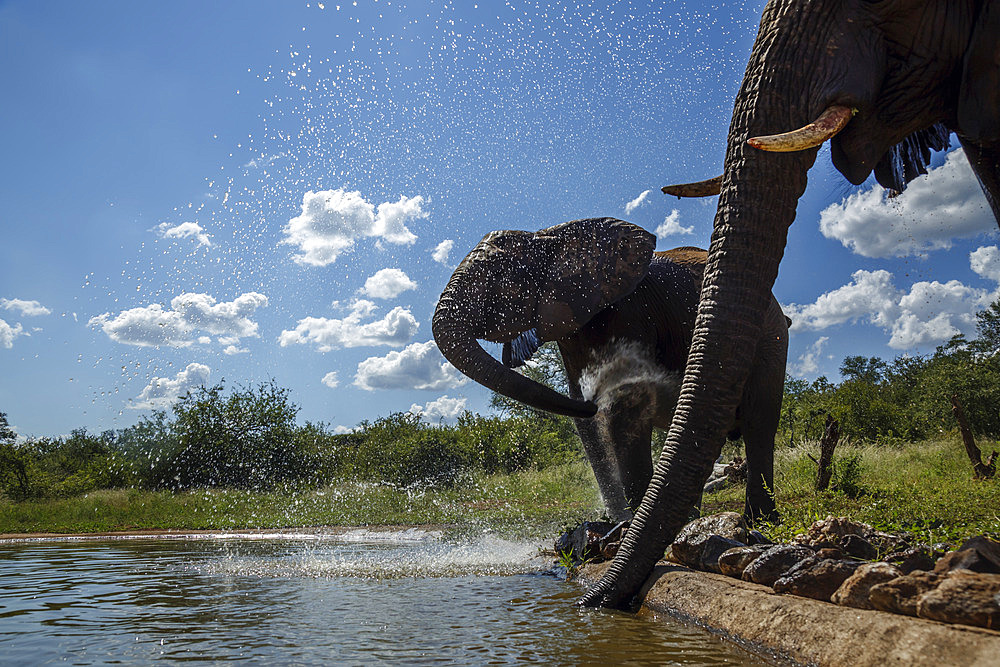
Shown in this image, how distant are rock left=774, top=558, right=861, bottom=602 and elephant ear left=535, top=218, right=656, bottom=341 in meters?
3.94

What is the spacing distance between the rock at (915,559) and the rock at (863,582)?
27 cm

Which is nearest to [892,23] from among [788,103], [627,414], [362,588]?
[788,103]

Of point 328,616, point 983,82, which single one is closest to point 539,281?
point 328,616

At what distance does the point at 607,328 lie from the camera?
23.5 feet

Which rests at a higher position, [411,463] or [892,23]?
[892,23]

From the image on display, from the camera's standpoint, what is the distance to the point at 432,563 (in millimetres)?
6547

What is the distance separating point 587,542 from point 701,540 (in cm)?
133

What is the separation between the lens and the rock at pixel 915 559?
118 inches

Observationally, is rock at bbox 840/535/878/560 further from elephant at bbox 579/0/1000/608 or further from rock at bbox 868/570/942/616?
rock at bbox 868/570/942/616

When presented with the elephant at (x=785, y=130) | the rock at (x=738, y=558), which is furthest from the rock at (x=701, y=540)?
the elephant at (x=785, y=130)

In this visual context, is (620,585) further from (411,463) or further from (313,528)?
(411,463)

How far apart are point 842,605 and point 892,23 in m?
2.76

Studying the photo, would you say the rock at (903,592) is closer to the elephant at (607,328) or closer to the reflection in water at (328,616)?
the reflection in water at (328,616)

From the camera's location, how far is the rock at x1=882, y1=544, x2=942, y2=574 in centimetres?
299
